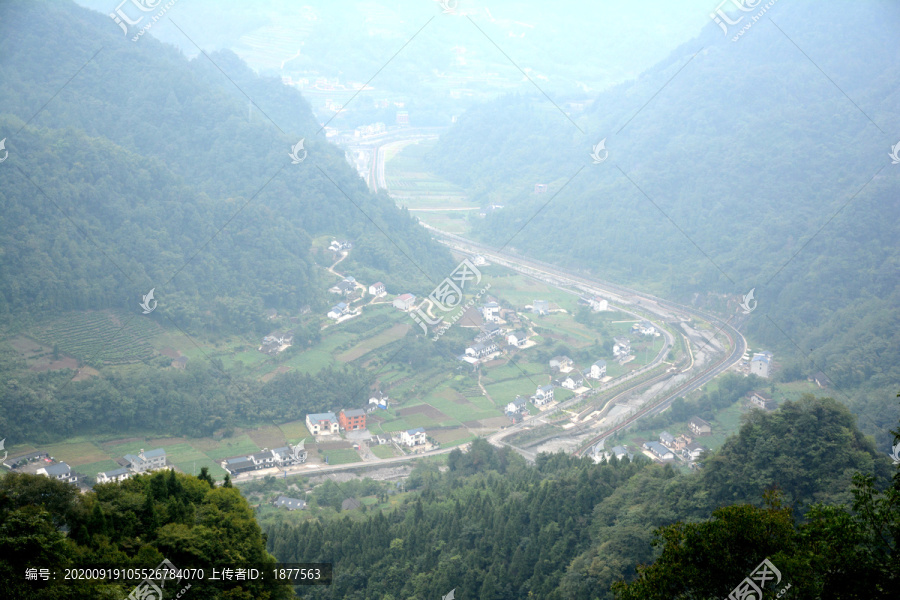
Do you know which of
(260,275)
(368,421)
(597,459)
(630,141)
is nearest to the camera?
(597,459)

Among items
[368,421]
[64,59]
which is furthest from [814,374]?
[64,59]

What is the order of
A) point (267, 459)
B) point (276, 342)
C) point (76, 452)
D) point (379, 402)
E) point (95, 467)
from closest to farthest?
point (95, 467) < point (76, 452) < point (267, 459) < point (379, 402) < point (276, 342)

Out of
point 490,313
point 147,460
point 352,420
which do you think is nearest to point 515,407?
point 352,420

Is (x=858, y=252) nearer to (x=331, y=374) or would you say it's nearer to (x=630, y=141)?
(x=630, y=141)

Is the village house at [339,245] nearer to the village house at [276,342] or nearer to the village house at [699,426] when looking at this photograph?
the village house at [276,342]

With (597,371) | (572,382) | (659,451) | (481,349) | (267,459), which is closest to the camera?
(267,459)

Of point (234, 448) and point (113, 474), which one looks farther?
point (234, 448)

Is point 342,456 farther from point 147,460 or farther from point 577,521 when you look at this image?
point 577,521
